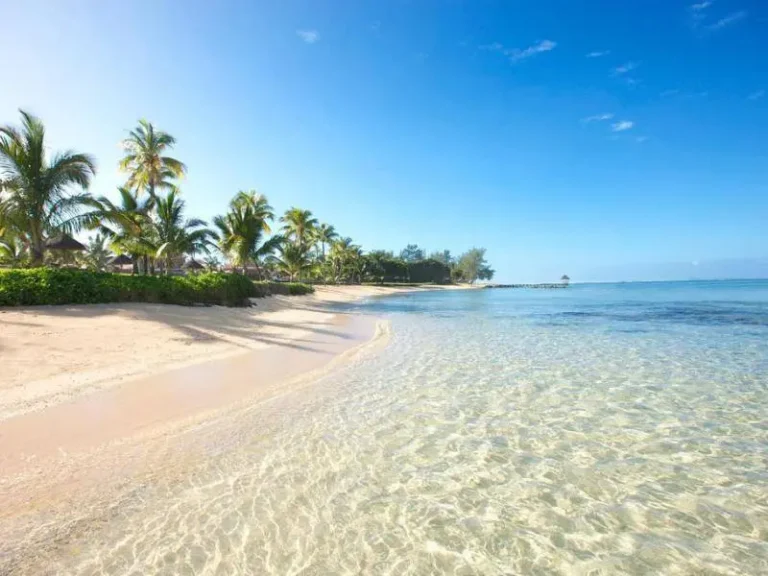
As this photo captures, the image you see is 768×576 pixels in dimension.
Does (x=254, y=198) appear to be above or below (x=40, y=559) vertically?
above

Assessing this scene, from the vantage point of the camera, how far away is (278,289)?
3719cm

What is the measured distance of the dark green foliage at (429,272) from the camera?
111438 millimetres

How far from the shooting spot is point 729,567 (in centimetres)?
287

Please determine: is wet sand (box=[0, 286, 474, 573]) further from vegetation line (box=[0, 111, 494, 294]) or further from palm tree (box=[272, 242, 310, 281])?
palm tree (box=[272, 242, 310, 281])

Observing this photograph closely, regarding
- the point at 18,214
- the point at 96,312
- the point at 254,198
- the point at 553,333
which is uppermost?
the point at 254,198

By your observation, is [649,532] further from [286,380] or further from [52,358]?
[52,358]

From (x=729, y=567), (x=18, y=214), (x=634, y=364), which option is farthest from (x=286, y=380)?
(x=18, y=214)

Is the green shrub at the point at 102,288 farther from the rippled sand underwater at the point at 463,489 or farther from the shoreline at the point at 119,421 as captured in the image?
the rippled sand underwater at the point at 463,489

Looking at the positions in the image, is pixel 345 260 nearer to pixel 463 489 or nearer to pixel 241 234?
pixel 241 234

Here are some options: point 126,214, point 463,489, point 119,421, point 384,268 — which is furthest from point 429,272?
point 463,489

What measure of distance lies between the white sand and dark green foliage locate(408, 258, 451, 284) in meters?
94.1

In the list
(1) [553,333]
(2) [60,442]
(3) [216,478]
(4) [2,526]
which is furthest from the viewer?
(1) [553,333]

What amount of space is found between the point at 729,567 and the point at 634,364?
26.4ft

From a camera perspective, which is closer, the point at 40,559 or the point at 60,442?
the point at 40,559
